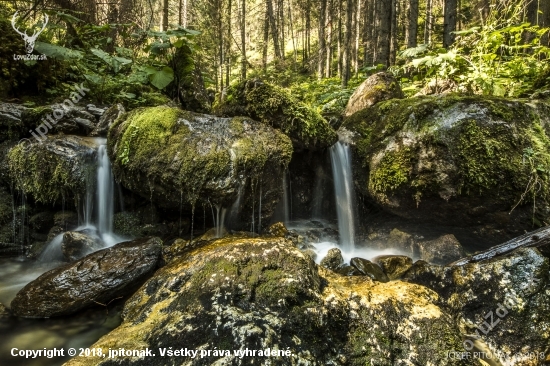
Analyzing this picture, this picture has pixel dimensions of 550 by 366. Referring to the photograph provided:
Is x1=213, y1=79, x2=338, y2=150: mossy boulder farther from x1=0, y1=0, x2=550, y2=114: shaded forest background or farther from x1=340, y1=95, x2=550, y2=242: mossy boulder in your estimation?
x1=0, y1=0, x2=550, y2=114: shaded forest background

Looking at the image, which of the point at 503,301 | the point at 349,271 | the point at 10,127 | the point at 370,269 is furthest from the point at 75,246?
the point at 503,301

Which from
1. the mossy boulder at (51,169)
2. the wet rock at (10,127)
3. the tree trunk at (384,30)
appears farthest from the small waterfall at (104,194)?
the tree trunk at (384,30)

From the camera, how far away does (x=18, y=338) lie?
3232mm

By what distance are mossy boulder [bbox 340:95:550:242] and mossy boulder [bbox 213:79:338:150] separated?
3.69 ft

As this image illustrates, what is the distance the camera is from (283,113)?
18.3ft

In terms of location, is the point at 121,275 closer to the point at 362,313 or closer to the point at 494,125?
the point at 362,313

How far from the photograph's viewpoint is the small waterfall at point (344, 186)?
609cm

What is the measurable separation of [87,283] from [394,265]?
399 centimetres

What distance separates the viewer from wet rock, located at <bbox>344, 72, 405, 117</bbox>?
6.97 meters

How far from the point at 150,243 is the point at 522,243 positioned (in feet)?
15.3

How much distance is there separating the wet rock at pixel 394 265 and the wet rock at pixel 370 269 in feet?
0.40

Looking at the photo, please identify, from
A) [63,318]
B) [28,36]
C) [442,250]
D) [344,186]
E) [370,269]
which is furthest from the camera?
[28,36]

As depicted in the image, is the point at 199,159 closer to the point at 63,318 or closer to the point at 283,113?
the point at 283,113

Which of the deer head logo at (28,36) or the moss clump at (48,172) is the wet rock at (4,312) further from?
the deer head logo at (28,36)
